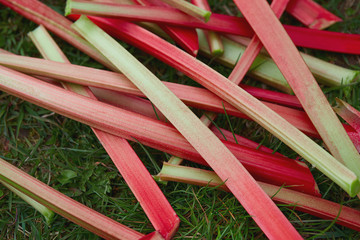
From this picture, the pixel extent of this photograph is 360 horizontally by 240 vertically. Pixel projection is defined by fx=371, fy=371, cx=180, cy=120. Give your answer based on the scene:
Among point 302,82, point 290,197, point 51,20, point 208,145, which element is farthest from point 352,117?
point 51,20

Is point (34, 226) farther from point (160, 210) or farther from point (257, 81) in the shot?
point (257, 81)

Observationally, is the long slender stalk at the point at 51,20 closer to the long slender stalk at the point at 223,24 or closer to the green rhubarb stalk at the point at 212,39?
the long slender stalk at the point at 223,24

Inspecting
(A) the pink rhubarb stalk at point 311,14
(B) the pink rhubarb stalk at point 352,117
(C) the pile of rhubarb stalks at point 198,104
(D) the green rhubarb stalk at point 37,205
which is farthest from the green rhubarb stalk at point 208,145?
(A) the pink rhubarb stalk at point 311,14

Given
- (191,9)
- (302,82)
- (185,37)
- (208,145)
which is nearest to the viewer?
A: (208,145)

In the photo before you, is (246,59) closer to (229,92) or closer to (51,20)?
(229,92)

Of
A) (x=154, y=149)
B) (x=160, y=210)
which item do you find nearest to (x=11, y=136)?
(x=154, y=149)

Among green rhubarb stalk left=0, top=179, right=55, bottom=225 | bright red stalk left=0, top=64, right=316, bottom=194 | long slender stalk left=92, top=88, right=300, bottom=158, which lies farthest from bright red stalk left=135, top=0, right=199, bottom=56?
green rhubarb stalk left=0, top=179, right=55, bottom=225
